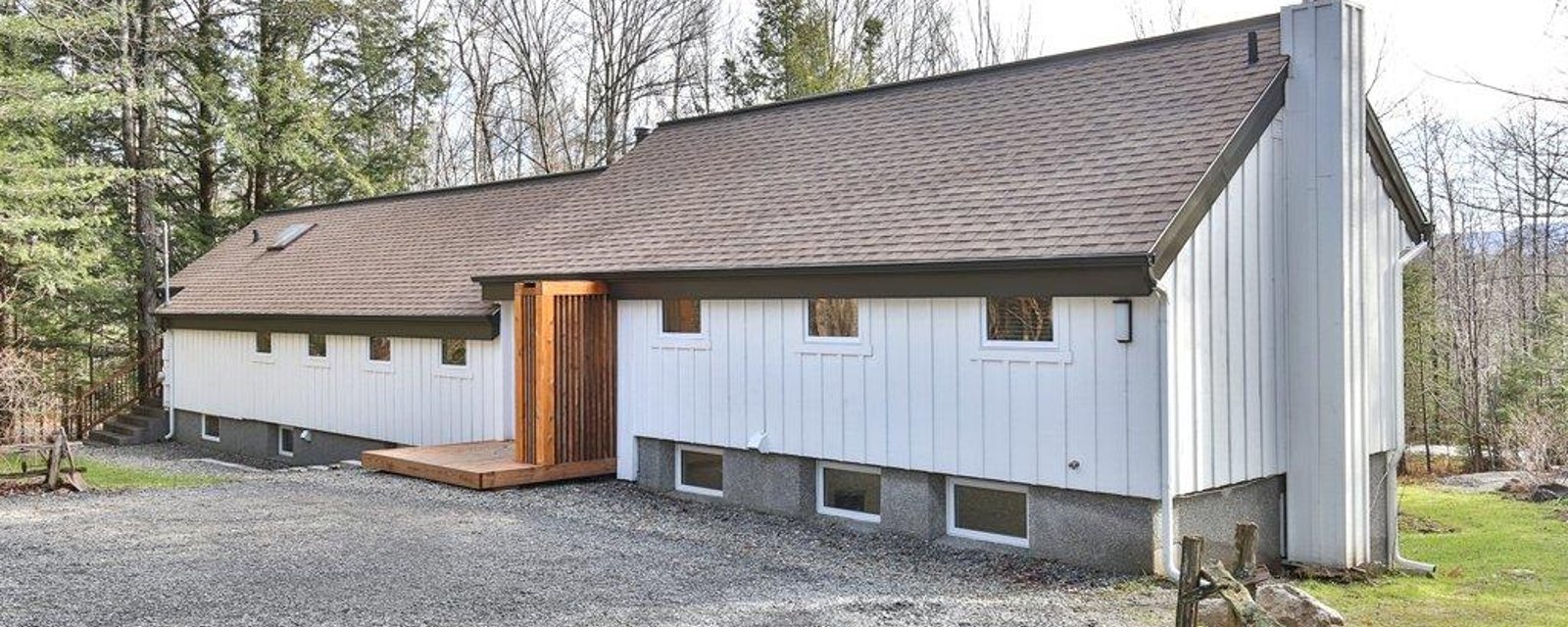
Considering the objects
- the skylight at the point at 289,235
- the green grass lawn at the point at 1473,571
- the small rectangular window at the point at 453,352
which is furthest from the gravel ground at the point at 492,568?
the skylight at the point at 289,235

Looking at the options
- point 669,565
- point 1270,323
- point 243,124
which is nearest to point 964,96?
point 1270,323

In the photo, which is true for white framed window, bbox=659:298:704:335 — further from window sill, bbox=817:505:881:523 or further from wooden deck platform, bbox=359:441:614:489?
window sill, bbox=817:505:881:523

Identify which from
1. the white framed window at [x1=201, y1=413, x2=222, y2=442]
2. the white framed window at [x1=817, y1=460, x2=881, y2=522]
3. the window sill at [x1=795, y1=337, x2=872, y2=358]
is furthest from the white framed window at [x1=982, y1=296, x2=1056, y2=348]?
the white framed window at [x1=201, y1=413, x2=222, y2=442]

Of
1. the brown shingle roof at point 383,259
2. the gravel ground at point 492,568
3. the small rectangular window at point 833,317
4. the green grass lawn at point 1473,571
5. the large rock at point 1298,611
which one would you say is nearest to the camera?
the large rock at point 1298,611

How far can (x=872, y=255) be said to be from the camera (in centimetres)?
1041

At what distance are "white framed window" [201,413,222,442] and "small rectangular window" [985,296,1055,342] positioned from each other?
1636 centimetres

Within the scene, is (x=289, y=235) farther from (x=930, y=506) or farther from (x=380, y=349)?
(x=930, y=506)

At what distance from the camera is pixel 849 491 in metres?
11.2

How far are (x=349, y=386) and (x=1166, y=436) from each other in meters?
12.9

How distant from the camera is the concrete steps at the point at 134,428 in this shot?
71.1ft

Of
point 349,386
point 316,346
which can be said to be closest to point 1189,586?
point 349,386

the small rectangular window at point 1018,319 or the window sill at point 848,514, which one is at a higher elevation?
the small rectangular window at point 1018,319

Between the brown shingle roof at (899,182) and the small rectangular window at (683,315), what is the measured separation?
488mm

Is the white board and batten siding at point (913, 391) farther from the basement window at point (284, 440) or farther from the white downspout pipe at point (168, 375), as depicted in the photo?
the white downspout pipe at point (168, 375)
